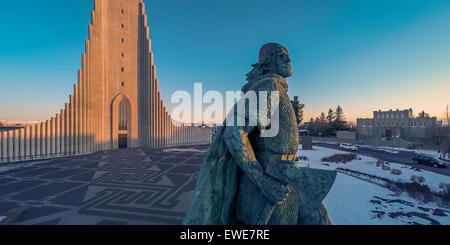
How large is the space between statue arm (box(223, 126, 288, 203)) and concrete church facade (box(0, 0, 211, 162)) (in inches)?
851

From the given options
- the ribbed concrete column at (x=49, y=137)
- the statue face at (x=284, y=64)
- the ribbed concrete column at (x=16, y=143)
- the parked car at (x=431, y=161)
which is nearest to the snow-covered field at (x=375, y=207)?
the statue face at (x=284, y=64)

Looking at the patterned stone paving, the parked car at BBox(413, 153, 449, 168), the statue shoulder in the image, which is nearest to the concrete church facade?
the patterned stone paving

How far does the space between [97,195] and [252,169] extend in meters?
8.69

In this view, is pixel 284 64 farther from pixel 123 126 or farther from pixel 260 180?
pixel 123 126

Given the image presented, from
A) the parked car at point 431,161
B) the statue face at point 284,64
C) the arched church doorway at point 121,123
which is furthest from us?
the arched church doorway at point 121,123

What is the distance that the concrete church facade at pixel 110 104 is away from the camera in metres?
15.5

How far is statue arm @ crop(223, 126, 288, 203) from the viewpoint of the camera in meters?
1.56

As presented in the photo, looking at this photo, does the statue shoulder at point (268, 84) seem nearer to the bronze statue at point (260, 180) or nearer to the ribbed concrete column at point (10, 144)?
the bronze statue at point (260, 180)

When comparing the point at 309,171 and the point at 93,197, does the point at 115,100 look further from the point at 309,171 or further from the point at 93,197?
the point at 309,171

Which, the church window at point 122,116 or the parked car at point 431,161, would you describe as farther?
the church window at point 122,116

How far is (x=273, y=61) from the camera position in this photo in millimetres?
2062

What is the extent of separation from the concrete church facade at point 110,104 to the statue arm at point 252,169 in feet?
70.9

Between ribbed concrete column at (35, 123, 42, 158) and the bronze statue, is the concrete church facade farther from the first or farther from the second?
the bronze statue

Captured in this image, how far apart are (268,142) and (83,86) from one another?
22.5 metres
